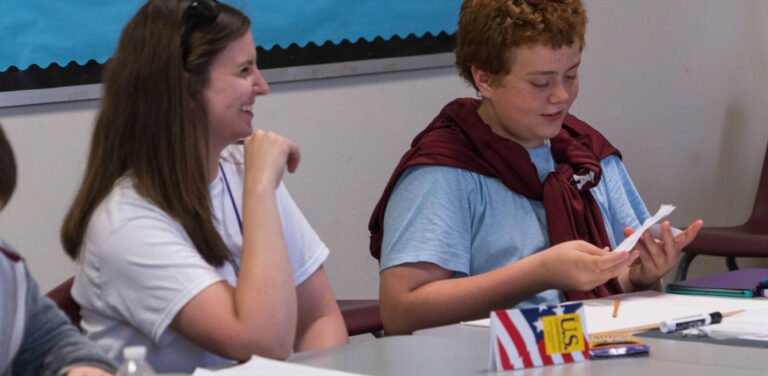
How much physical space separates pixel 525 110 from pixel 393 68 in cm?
131

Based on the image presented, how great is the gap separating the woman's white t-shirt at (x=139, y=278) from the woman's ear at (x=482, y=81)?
739mm

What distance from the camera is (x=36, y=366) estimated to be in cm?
159

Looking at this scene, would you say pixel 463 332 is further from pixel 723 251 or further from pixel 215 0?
pixel 723 251

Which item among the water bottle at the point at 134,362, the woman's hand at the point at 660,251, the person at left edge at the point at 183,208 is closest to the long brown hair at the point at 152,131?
the person at left edge at the point at 183,208

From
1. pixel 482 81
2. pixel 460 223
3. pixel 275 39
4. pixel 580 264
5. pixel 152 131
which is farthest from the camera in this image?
pixel 275 39

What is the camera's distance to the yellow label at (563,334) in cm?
157

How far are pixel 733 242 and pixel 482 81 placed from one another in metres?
1.83

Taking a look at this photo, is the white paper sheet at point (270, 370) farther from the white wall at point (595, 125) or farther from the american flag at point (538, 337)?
the white wall at point (595, 125)

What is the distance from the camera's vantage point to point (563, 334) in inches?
62.5

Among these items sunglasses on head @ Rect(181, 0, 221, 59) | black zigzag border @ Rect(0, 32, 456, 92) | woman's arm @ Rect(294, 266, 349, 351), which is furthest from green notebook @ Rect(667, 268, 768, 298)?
black zigzag border @ Rect(0, 32, 456, 92)

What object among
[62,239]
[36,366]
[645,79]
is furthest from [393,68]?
[36,366]

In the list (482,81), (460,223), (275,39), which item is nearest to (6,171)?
(460,223)

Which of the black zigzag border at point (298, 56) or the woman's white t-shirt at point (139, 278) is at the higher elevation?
the black zigzag border at point (298, 56)

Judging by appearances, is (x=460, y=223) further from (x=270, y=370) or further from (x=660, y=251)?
(x=270, y=370)
